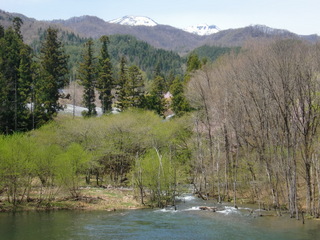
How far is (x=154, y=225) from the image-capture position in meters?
23.7

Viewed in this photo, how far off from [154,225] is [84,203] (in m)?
8.60

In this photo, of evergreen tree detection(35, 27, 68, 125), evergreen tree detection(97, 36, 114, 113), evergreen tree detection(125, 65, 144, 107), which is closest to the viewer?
evergreen tree detection(35, 27, 68, 125)

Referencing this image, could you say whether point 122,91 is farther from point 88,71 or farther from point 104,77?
point 88,71

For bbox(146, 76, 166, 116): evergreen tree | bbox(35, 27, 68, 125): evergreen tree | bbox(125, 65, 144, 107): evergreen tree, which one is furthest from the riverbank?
bbox(146, 76, 166, 116): evergreen tree

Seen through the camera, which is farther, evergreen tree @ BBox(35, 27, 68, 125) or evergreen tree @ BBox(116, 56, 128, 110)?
evergreen tree @ BBox(116, 56, 128, 110)

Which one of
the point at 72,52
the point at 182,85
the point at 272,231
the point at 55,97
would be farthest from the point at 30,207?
the point at 72,52

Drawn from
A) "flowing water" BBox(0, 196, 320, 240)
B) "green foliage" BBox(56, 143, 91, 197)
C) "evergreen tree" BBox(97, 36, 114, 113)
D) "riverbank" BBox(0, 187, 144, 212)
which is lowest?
"flowing water" BBox(0, 196, 320, 240)

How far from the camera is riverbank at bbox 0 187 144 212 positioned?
2808cm

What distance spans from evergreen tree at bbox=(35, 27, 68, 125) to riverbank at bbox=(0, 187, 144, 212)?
19715 mm

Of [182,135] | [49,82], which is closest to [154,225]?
[182,135]

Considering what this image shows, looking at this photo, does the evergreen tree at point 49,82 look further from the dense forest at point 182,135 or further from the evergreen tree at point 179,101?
the evergreen tree at point 179,101

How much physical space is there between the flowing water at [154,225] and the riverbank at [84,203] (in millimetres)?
1264

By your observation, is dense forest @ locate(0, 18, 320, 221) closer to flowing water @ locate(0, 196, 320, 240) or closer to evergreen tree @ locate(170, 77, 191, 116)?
evergreen tree @ locate(170, 77, 191, 116)

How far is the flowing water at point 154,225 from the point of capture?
20906mm
